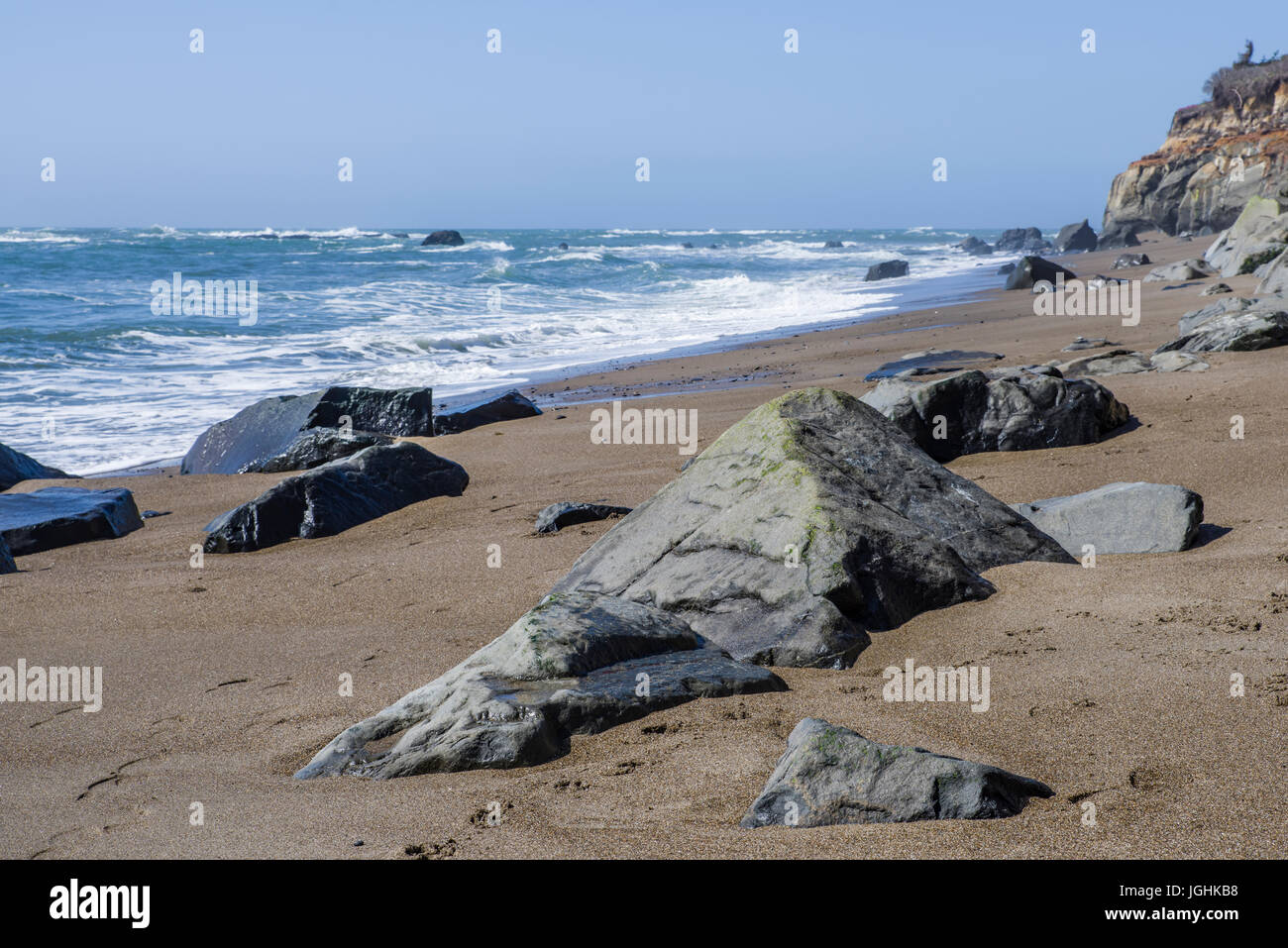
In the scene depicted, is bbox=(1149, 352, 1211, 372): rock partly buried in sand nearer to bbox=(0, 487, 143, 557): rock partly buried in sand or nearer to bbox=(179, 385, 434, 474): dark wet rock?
bbox=(179, 385, 434, 474): dark wet rock

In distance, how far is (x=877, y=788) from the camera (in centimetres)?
245

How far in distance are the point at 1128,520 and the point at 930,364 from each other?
6.64m

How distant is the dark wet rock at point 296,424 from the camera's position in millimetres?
9016

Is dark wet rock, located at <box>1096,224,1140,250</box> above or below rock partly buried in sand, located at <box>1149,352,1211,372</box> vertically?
above

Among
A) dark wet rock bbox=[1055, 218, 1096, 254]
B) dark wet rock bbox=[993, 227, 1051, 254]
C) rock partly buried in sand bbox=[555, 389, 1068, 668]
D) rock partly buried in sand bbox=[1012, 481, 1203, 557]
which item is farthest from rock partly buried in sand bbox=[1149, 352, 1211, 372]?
dark wet rock bbox=[993, 227, 1051, 254]

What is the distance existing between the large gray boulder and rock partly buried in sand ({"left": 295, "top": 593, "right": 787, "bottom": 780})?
52.0 ft

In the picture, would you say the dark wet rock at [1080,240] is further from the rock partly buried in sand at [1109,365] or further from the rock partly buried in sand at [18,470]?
the rock partly buried in sand at [18,470]

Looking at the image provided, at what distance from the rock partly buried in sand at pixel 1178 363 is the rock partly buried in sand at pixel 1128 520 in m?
3.90

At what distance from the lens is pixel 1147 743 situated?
2.74 meters

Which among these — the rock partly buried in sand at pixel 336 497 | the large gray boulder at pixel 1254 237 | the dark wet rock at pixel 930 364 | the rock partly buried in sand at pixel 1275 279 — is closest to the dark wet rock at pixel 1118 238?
the large gray boulder at pixel 1254 237

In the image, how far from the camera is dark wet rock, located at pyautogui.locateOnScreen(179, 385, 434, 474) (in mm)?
9016
